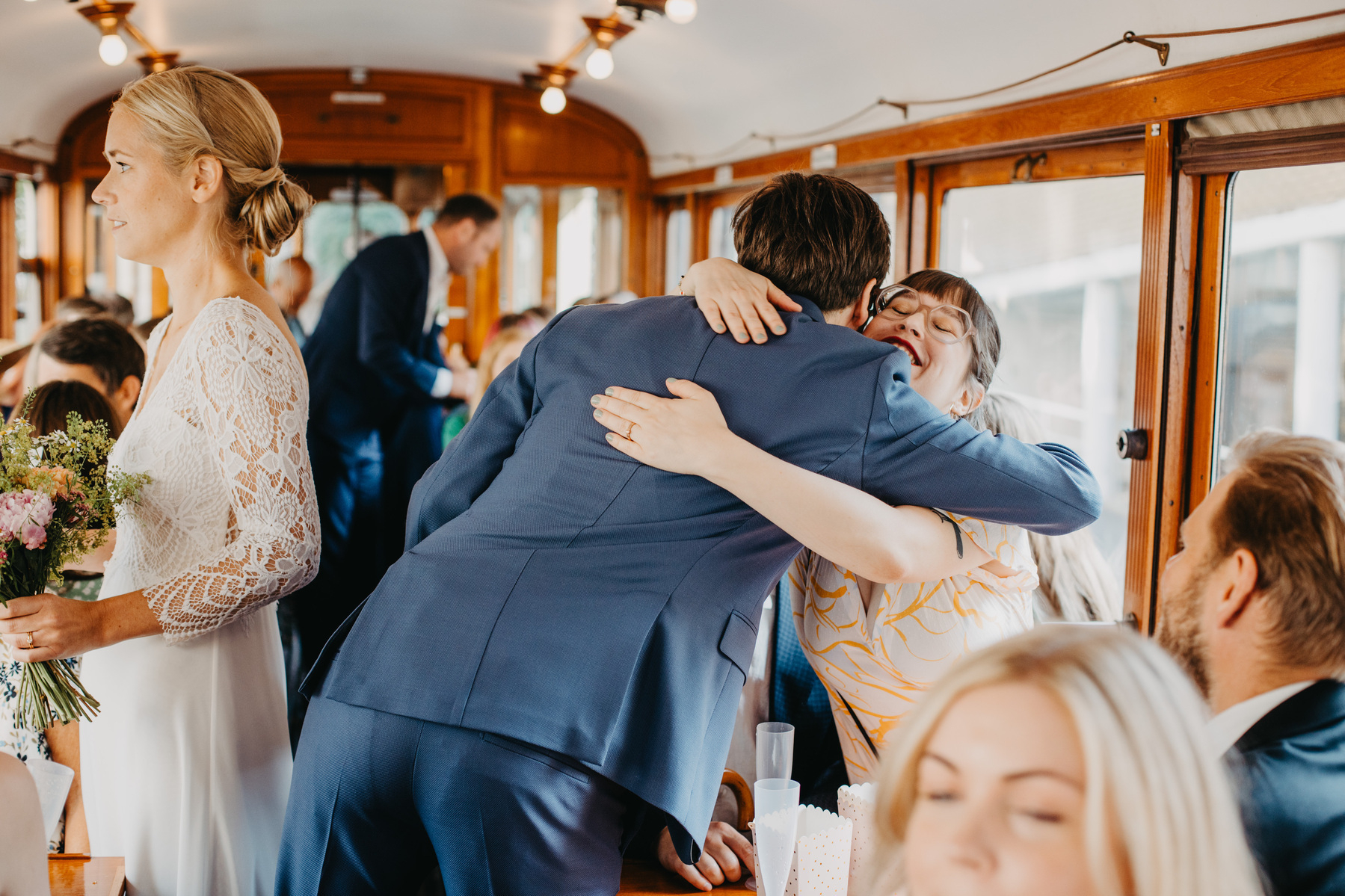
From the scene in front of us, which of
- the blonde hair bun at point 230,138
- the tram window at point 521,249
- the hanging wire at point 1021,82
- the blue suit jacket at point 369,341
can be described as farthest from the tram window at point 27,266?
the blonde hair bun at point 230,138

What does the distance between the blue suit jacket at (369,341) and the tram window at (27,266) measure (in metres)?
3.43

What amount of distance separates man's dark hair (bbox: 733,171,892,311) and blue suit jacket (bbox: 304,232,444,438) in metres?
2.87

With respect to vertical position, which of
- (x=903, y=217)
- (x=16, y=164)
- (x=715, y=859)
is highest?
(x=16, y=164)

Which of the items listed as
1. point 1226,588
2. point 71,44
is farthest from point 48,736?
point 71,44

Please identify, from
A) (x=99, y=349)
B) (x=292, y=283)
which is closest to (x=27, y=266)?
(x=292, y=283)

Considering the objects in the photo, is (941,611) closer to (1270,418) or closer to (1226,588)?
(1226,588)

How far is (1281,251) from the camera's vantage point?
9.20 ft

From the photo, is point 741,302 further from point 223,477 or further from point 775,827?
point 223,477

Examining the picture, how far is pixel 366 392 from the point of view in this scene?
13.9 ft

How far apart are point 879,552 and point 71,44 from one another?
5.76 m

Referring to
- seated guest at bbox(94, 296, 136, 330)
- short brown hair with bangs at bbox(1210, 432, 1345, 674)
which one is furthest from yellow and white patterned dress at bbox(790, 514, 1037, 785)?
seated guest at bbox(94, 296, 136, 330)

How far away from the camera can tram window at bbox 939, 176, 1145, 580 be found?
347 cm

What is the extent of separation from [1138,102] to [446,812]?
267 centimetres

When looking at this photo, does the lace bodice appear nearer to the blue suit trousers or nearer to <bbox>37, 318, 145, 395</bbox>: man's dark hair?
the blue suit trousers
